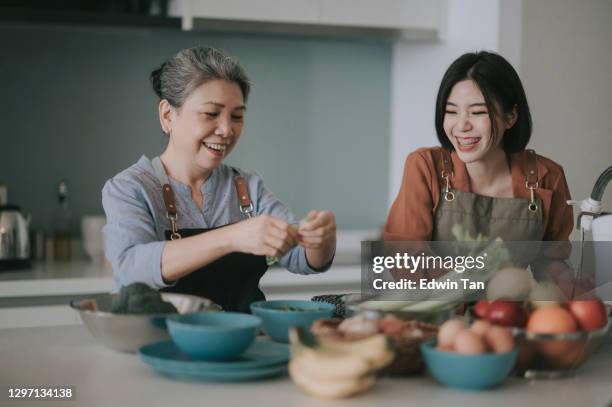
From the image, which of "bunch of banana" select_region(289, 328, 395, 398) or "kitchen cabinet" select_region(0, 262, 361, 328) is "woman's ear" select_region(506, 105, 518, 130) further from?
"bunch of banana" select_region(289, 328, 395, 398)

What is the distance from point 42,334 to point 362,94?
2414mm

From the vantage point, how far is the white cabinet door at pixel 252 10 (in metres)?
3.06

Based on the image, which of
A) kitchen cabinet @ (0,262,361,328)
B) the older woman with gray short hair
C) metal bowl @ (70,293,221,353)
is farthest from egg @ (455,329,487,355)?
kitchen cabinet @ (0,262,361,328)

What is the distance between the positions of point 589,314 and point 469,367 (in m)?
0.24

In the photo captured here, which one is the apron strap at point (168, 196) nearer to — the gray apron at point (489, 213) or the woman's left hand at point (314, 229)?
the woman's left hand at point (314, 229)

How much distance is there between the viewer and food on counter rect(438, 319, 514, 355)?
111 centimetres

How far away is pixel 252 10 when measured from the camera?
3115 mm

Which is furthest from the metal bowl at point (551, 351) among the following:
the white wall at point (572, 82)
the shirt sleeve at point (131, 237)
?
the white wall at point (572, 82)

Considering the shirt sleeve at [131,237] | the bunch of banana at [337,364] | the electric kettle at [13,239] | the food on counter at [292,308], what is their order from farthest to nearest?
1. the electric kettle at [13,239]
2. the shirt sleeve at [131,237]
3. the food on counter at [292,308]
4. the bunch of banana at [337,364]

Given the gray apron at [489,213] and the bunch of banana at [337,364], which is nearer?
the bunch of banana at [337,364]

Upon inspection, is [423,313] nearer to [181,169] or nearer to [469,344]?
[469,344]

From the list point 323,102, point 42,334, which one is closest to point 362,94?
point 323,102

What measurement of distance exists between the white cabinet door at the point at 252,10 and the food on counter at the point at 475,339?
220cm

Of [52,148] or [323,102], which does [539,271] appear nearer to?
[323,102]
